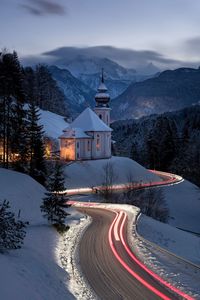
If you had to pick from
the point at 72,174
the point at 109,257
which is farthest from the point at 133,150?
the point at 109,257

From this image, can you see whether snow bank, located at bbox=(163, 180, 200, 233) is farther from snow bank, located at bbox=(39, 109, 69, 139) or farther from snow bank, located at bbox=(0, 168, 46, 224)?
snow bank, located at bbox=(39, 109, 69, 139)

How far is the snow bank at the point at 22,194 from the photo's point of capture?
117ft

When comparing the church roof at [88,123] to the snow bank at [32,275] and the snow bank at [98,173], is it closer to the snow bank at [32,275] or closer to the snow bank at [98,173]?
the snow bank at [98,173]

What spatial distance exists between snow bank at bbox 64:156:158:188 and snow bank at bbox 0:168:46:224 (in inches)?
977

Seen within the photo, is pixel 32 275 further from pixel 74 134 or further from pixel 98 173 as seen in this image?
pixel 74 134

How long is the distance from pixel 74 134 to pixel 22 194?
41.0 m

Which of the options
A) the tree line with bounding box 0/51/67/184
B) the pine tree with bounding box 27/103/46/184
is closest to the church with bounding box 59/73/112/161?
the tree line with bounding box 0/51/67/184

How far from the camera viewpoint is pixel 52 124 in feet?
322

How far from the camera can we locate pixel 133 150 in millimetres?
129375

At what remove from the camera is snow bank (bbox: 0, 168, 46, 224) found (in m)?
35.6

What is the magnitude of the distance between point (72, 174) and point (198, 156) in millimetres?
56683

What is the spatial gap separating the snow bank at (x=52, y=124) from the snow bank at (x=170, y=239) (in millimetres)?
50960

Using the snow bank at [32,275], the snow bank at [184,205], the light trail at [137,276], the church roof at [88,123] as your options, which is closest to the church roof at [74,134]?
the church roof at [88,123]

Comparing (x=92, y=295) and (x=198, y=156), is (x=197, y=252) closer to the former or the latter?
(x=92, y=295)
